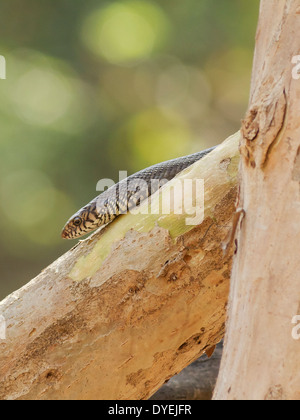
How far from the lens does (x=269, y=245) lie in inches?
57.1

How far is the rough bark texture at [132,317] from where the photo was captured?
2.12 metres

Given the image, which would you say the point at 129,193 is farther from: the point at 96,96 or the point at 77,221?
the point at 96,96

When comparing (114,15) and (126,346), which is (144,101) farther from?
(126,346)

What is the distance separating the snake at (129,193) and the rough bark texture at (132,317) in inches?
9.9

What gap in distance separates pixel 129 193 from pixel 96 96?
7399mm

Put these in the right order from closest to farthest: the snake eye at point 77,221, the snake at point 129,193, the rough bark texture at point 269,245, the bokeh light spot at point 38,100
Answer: the rough bark texture at point 269,245
the snake at point 129,193
the snake eye at point 77,221
the bokeh light spot at point 38,100

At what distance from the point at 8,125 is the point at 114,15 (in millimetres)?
2299

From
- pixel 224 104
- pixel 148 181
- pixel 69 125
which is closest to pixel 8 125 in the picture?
pixel 69 125

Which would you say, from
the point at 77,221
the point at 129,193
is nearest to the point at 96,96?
the point at 77,221

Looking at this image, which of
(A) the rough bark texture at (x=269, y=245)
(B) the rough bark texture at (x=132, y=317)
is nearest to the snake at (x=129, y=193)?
(B) the rough bark texture at (x=132, y=317)

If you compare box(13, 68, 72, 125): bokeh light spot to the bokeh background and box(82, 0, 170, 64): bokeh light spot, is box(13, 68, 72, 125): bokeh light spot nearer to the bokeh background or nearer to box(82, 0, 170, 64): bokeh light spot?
the bokeh background

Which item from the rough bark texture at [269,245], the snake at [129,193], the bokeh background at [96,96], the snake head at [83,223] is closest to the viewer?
the rough bark texture at [269,245]

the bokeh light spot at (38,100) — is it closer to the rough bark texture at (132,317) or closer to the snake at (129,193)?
the snake at (129,193)

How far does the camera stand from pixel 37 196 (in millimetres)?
9070
